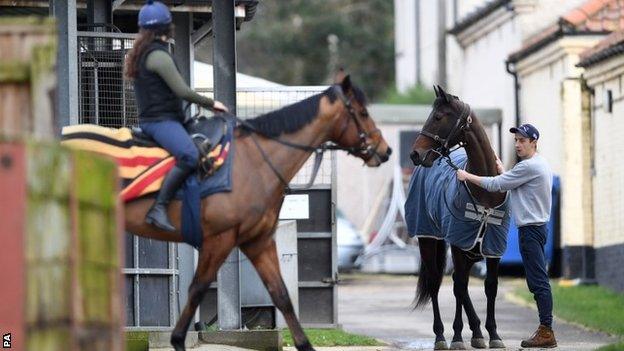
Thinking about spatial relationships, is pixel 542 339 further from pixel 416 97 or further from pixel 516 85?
pixel 416 97

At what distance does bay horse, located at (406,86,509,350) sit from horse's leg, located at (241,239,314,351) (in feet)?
9.80

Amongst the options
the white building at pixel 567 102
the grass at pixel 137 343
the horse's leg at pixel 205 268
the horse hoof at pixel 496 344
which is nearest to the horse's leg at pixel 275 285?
the horse's leg at pixel 205 268

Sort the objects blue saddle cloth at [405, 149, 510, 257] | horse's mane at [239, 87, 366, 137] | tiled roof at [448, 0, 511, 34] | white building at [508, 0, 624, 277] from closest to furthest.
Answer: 1. horse's mane at [239, 87, 366, 137]
2. blue saddle cloth at [405, 149, 510, 257]
3. white building at [508, 0, 624, 277]
4. tiled roof at [448, 0, 511, 34]

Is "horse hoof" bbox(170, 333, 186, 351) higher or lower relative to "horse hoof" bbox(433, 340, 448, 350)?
higher

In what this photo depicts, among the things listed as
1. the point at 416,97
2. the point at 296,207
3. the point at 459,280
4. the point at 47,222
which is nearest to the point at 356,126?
the point at 459,280

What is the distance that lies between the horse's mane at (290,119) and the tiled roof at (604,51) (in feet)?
46.2

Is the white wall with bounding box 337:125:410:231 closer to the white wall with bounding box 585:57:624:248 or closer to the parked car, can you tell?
the parked car

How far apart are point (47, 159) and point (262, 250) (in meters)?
4.21

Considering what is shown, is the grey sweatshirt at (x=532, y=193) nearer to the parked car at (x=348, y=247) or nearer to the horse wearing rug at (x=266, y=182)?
the horse wearing rug at (x=266, y=182)

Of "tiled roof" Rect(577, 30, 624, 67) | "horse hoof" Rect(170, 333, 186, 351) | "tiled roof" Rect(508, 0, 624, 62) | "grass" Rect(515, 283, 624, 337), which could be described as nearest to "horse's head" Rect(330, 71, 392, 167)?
"horse hoof" Rect(170, 333, 186, 351)

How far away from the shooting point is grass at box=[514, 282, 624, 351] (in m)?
21.1

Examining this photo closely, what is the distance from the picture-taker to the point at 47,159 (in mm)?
9141

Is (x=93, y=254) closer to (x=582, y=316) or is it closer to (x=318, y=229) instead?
(x=318, y=229)

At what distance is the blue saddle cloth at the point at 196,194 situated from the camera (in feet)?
42.0
